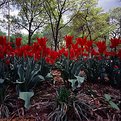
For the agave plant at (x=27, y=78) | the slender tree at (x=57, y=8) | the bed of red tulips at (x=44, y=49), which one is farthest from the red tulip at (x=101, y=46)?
the slender tree at (x=57, y=8)

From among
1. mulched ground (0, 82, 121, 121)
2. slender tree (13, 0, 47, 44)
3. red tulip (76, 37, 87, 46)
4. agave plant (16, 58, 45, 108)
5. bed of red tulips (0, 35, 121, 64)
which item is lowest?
mulched ground (0, 82, 121, 121)

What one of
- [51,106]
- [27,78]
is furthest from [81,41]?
[51,106]

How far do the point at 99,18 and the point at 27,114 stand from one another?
29137 mm

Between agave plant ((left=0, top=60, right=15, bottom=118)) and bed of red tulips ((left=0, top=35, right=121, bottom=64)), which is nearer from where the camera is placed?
agave plant ((left=0, top=60, right=15, bottom=118))

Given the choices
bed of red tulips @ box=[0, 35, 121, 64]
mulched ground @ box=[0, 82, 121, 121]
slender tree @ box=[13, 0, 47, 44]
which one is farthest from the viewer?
slender tree @ box=[13, 0, 47, 44]

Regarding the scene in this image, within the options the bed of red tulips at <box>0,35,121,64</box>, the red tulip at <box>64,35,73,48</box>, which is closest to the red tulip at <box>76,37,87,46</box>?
the bed of red tulips at <box>0,35,121,64</box>

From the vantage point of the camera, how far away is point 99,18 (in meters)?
31.5

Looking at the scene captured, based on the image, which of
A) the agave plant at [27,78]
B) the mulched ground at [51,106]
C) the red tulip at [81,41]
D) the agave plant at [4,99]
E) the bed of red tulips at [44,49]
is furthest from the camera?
the red tulip at [81,41]

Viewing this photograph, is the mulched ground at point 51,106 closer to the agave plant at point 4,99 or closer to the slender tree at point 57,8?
the agave plant at point 4,99

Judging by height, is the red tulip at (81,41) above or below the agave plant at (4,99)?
above

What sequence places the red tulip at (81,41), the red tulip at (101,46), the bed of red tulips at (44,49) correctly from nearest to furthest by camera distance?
the bed of red tulips at (44,49), the red tulip at (81,41), the red tulip at (101,46)

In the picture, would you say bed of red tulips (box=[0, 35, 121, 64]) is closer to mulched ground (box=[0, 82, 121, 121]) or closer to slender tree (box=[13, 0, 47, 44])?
mulched ground (box=[0, 82, 121, 121])

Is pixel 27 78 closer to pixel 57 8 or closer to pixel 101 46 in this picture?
pixel 101 46

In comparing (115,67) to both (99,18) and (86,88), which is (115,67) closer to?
(86,88)
